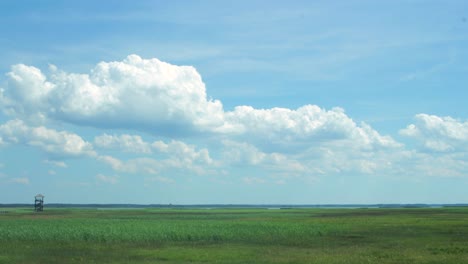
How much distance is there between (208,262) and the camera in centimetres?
3538

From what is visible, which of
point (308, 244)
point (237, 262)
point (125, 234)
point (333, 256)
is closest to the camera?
point (237, 262)

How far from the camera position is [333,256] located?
37781 millimetres

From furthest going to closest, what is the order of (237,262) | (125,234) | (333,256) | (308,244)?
(125,234) < (308,244) < (333,256) < (237,262)

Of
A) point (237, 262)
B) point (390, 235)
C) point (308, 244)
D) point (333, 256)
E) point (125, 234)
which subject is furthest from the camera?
point (390, 235)

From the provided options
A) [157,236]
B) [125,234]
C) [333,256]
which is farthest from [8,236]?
[333,256]

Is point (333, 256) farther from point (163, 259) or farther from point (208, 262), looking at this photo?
point (163, 259)

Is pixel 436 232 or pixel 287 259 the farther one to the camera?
pixel 436 232

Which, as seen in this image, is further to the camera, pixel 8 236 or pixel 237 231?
pixel 237 231

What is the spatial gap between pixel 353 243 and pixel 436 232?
54.0 ft

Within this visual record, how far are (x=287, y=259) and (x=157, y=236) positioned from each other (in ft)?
64.2

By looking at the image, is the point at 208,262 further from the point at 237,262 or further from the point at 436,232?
the point at 436,232

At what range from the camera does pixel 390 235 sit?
55.6 meters

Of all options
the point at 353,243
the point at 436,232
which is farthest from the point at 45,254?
the point at 436,232

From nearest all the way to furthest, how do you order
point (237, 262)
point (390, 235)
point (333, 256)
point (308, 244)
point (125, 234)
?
point (237, 262) < point (333, 256) < point (308, 244) < point (125, 234) < point (390, 235)
